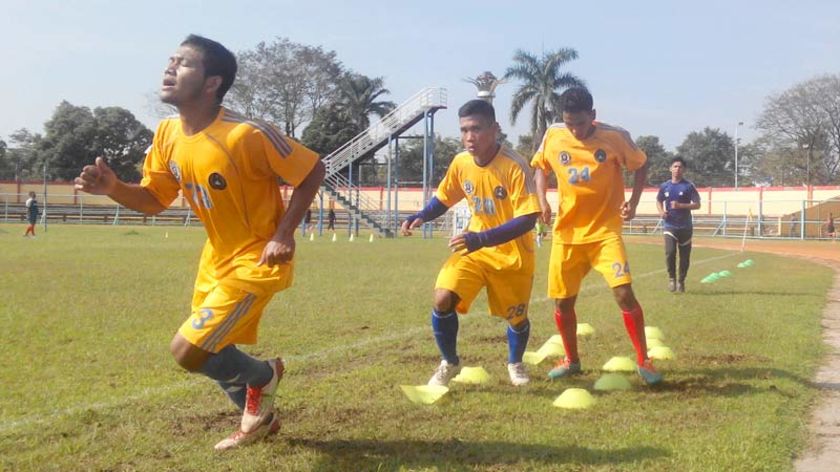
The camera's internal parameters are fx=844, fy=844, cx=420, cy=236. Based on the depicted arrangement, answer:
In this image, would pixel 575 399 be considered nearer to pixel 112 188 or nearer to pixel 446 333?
pixel 446 333

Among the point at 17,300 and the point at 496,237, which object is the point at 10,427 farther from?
the point at 17,300

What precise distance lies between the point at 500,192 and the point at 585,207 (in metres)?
0.80

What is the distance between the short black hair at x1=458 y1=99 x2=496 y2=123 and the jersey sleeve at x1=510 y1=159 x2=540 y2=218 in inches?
16.1

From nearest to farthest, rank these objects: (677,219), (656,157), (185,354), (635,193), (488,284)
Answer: (185,354)
(488,284)
(635,193)
(677,219)
(656,157)

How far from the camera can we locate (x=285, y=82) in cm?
6806

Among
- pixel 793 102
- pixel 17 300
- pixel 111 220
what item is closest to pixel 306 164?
pixel 17 300

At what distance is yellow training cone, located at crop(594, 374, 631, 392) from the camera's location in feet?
19.0

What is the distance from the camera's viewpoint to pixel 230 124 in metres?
4.16

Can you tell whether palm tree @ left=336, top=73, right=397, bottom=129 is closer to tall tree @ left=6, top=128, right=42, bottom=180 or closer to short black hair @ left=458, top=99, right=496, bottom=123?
tall tree @ left=6, top=128, right=42, bottom=180

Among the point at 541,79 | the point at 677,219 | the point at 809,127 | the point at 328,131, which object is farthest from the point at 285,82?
the point at 677,219

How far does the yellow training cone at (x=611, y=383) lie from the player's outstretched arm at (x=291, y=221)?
8.77 ft

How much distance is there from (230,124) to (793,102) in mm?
67299

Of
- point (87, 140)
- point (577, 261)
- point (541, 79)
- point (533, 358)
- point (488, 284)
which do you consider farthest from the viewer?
point (87, 140)

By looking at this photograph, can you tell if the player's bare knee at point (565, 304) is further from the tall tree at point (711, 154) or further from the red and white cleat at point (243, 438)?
the tall tree at point (711, 154)
